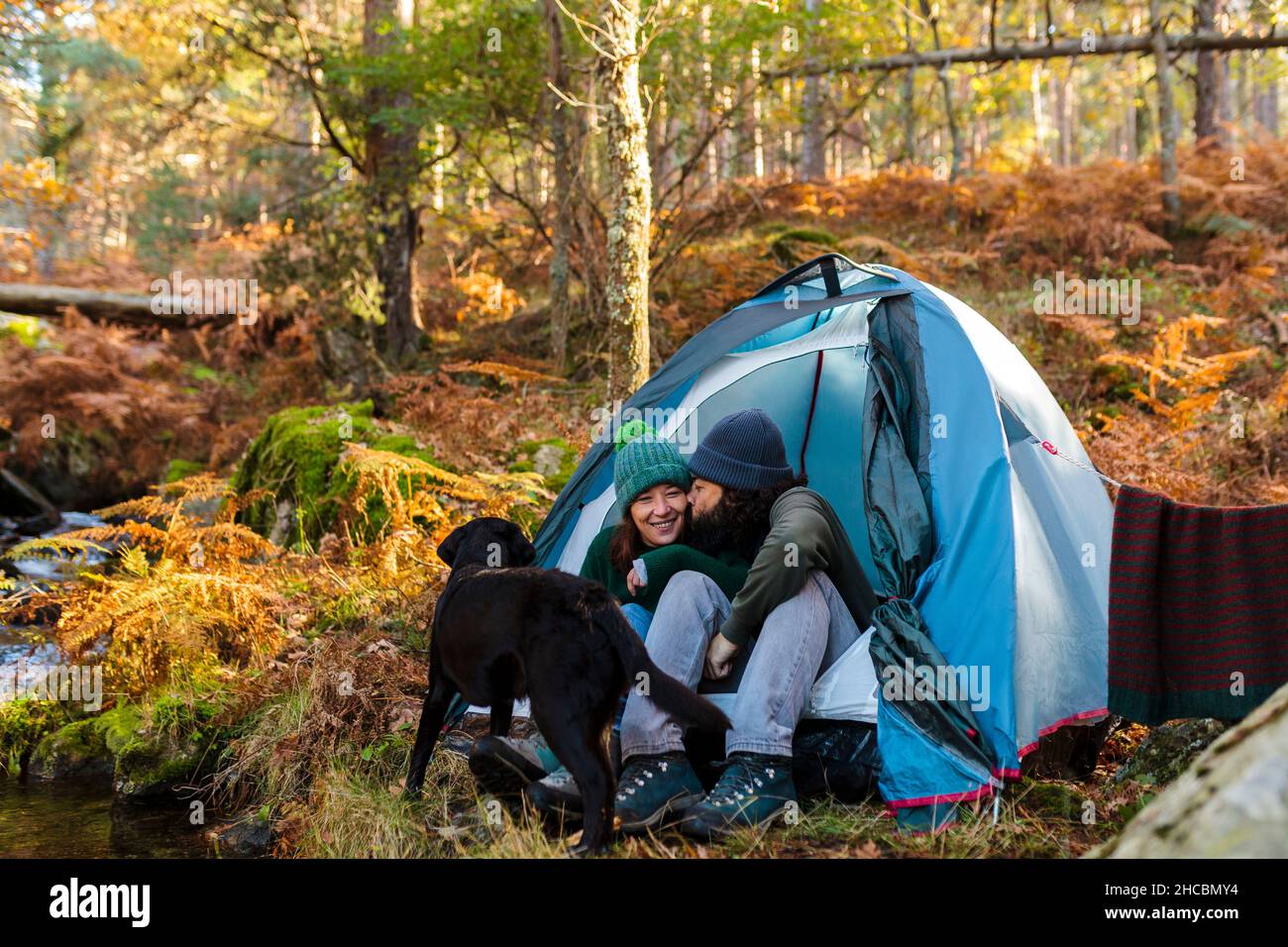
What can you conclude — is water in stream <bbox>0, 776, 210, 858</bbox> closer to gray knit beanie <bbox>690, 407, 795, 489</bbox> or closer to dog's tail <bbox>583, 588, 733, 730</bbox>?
dog's tail <bbox>583, 588, 733, 730</bbox>

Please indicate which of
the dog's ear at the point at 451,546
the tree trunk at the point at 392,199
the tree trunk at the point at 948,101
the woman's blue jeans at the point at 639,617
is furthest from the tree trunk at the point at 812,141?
the dog's ear at the point at 451,546

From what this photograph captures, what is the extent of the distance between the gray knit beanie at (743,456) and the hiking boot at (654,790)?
1.07 m

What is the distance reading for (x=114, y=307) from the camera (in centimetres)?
1284

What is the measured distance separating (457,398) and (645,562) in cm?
473

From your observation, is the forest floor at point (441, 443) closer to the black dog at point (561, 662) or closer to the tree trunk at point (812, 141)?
the black dog at point (561, 662)

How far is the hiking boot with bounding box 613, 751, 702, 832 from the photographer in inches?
121

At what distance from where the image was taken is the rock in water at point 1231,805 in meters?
1.56

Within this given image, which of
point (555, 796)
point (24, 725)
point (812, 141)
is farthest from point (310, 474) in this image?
point (812, 141)

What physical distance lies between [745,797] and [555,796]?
59cm

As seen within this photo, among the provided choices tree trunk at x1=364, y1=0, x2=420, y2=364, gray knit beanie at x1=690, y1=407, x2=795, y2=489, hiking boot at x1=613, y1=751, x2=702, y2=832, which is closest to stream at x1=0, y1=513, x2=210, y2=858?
hiking boot at x1=613, y1=751, x2=702, y2=832

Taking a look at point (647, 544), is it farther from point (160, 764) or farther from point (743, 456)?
point (160, 764)

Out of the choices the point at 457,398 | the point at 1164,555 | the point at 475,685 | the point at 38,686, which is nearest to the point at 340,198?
the point at 457,398

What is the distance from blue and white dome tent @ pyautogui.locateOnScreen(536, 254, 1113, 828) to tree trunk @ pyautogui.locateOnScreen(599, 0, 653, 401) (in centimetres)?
142
